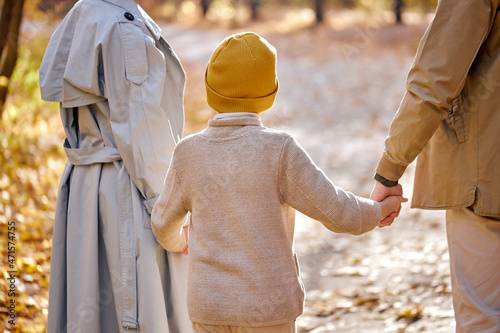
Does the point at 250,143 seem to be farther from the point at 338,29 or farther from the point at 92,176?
the point at 338,29

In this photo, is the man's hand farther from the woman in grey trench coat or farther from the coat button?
the coat button

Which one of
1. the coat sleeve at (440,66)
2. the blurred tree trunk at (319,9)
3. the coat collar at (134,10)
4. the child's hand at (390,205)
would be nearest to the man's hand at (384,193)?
the child's hand at (390,205)

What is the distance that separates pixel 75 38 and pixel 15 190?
389 cm

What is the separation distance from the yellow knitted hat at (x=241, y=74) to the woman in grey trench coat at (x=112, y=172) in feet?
1.90

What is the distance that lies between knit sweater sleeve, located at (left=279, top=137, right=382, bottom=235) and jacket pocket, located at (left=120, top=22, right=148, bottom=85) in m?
0.88

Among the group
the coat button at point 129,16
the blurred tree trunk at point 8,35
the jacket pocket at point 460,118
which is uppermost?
the coat button at point 129,16

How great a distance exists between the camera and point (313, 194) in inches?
82.0

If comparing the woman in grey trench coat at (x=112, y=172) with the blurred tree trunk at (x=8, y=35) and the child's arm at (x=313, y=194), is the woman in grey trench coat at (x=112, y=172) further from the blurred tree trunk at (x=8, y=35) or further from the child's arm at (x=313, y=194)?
the blurred tree trunk at (x=8, y=35)

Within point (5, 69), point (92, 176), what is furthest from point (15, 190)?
point (92, 176)

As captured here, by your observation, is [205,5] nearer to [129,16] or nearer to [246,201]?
[129,16]

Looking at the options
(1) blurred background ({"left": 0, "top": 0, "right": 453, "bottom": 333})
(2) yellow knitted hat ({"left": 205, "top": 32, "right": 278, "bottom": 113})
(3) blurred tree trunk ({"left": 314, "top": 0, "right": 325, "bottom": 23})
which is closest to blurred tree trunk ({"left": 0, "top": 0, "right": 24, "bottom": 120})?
(1) blurred background ({"left": 0, "top": 0, "right": 453, "bottom": 333})

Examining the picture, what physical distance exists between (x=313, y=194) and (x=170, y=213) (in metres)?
0.56

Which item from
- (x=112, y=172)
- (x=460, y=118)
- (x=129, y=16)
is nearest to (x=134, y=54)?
(x=129, y=16)

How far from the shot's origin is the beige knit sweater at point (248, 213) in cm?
206
